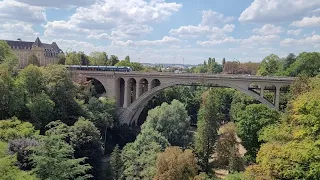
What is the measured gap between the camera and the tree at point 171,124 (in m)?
31.5

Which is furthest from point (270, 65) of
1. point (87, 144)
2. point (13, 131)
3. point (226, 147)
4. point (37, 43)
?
point (37, 43)

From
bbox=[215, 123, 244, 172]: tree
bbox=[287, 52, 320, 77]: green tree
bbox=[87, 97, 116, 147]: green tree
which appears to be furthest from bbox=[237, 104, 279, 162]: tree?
bbox=[287, 52, 320, 77]: green tree

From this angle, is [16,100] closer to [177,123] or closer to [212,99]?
[177,123]

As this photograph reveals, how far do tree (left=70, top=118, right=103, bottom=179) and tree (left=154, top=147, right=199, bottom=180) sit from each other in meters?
10.0

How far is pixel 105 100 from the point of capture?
140 feet

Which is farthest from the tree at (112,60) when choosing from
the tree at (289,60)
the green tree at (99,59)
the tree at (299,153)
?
the tree at (299,153)

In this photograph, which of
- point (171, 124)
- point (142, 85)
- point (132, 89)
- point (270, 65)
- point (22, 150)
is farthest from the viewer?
point (270, 65)

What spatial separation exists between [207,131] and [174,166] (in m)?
8.96

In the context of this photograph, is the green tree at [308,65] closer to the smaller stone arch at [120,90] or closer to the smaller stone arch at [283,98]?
the smaller stone arch at [283,98]

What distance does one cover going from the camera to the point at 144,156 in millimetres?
25000

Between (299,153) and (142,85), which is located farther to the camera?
(142,85)

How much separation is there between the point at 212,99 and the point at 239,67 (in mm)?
78083

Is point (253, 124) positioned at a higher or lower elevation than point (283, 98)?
lower

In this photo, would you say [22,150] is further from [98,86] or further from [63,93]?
[98,86]
